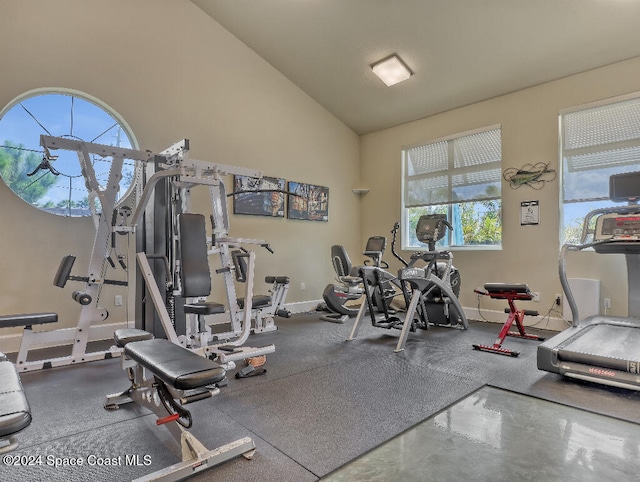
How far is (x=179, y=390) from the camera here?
1.72 m

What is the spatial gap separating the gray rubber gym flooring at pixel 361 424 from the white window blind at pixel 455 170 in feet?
9.77

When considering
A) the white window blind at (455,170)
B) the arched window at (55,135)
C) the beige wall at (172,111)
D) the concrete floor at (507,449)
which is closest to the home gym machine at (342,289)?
the beige wall at (172,111)

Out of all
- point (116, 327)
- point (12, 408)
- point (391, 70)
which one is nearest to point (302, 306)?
point (116, 327)

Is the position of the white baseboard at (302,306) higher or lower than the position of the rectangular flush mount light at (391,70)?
lower

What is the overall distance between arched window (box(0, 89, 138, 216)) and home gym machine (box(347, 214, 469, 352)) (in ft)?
10.5

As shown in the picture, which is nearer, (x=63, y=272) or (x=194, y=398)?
(x=194, y=398)

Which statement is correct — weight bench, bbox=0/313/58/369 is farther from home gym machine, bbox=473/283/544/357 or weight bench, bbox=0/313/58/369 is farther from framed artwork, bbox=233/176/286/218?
home gym machine, bbox=473/283/544/357

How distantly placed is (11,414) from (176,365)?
596 mm

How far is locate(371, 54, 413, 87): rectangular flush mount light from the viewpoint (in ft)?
16.5

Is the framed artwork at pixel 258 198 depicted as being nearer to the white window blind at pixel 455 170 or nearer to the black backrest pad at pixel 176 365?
the white window blind at pixel 455 170

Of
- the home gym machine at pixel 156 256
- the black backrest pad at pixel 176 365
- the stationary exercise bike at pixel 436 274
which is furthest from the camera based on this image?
the stationary exercise bike at pixel 436 274

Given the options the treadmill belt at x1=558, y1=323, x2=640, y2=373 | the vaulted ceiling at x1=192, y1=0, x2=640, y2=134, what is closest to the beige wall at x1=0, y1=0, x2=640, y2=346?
the vaulted ceiling at x1=192, y1=0, x2=640, y2=134

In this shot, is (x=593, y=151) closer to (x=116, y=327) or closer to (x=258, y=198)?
(x=258, y=198)

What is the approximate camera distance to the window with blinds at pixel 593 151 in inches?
173
